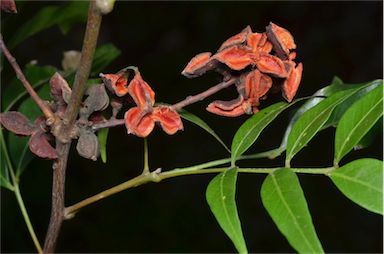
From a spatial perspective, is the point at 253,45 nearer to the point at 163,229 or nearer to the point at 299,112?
the point at 299,112

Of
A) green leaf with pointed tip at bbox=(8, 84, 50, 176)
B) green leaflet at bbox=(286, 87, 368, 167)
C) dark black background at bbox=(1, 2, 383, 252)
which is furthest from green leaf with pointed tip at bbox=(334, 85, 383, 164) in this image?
dark black background at bbox=(1, 2, 383, 252)

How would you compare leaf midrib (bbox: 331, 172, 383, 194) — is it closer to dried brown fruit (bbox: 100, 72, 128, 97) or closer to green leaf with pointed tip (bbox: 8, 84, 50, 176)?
dried brown fruit (bbox: 100, 72, 128, 97)

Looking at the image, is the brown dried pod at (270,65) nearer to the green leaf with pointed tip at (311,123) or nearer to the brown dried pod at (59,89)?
the green leaf with pointed tip at (311,123)

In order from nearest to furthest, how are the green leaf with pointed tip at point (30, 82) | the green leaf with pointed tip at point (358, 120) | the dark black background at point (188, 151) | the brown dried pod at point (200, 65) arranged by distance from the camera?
1. the green leaf with pointed tip at point (358, 120)
2. the brown dried pod at point (200, 65)
3. the green leaf with pointed tip at point (30, 82)
4. the dark black background at point (188, 151)

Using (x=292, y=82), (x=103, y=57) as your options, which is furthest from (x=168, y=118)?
(x=103, y=57)

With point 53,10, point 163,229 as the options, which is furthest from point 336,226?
point 53,10

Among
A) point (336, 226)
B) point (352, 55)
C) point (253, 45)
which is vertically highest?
point (253, 45)

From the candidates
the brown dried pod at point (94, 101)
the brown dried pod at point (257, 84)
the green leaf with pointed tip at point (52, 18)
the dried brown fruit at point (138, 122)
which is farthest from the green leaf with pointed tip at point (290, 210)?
the green leaf with pointed tip at point (52, 18)
